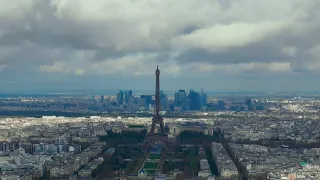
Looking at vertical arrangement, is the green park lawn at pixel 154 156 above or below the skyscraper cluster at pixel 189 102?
below

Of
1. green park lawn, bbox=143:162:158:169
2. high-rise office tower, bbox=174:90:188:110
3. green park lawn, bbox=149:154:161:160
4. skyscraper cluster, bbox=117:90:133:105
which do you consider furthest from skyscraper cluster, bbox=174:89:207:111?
green park lawn, bbox=143:162:158:169

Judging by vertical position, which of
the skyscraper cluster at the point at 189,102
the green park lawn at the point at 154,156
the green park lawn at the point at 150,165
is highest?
the skyscraper cluster at the point at 189,102

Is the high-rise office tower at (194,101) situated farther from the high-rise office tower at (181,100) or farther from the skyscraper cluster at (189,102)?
the high-rise office tower at (181,100)

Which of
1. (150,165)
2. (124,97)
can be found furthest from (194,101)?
(150,165)

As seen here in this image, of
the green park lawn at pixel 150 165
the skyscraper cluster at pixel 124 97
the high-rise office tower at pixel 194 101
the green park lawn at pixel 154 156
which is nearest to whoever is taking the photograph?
the green park lawn at pixel 150 165

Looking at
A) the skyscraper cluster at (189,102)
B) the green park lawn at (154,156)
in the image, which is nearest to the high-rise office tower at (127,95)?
the skyscraper cluster at (189,102)

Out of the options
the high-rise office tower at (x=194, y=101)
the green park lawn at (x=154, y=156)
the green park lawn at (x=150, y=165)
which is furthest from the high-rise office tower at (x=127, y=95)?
the green park lawn at (x=150, y=165)

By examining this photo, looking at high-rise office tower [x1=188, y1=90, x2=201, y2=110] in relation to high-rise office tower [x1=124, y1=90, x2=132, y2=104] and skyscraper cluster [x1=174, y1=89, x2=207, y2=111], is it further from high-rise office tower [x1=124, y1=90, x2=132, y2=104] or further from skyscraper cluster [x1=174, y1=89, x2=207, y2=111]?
high-rise office tower [x1=124, y1=90, x2=132, y2=104]

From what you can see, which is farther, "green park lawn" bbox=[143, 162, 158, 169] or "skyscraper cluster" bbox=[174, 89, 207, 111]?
"skyscraper cluster" bbox=[174, 89, 207, 111]

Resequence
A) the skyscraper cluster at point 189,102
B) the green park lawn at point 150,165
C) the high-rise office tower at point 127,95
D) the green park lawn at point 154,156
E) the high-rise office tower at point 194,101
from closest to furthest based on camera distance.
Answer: the green park lawn at point 150,165 < the green park lawn at point 154,156 < the skyscraper cluster at point 189,102 < the high-rise office tower at point 194,101 < the high-rise office tower at point 127,95

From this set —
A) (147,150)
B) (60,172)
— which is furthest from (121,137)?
(60,172)

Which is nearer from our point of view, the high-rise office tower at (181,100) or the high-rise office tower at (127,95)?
the high-rise office tower at (181,100)

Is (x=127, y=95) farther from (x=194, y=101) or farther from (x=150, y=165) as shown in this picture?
(x=150, y=165)
